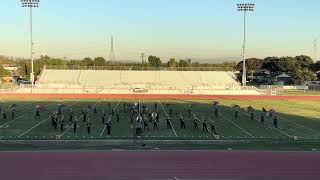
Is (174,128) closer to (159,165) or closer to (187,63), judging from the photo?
(159,165)

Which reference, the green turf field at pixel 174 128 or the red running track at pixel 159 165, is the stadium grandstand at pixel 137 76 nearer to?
the green turf field at pixel 174 128

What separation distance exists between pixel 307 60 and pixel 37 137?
14232 centimetres

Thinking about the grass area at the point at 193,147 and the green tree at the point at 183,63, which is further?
the green tree at the point at 183,63

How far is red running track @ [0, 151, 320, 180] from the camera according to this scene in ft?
52.4

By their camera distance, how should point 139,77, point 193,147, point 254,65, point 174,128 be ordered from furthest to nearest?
1. point 254,65
2. point 139,77
3. point 174,128
4. point 193,147

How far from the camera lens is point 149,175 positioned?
1603 cm

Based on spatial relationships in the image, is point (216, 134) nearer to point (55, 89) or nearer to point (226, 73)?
point (55, 89)

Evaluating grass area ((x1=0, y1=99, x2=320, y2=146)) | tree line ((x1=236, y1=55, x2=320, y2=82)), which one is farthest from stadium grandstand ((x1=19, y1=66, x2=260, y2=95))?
tree line ((x1=236, y1=55, x2=320, y2=82))

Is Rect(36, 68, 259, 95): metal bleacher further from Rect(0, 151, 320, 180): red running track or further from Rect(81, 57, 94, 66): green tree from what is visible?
Rect(0, 151, 320, 180): red running track

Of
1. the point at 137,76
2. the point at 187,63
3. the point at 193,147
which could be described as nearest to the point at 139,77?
the point at 137,76

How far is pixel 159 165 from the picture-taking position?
17.7 meters

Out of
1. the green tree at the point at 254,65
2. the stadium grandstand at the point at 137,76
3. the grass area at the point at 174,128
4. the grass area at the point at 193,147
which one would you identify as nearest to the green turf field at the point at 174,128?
the grass area at the point at 174,128

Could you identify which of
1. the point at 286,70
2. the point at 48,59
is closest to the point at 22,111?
the point at 48,59

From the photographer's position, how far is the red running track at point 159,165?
52.4ft
